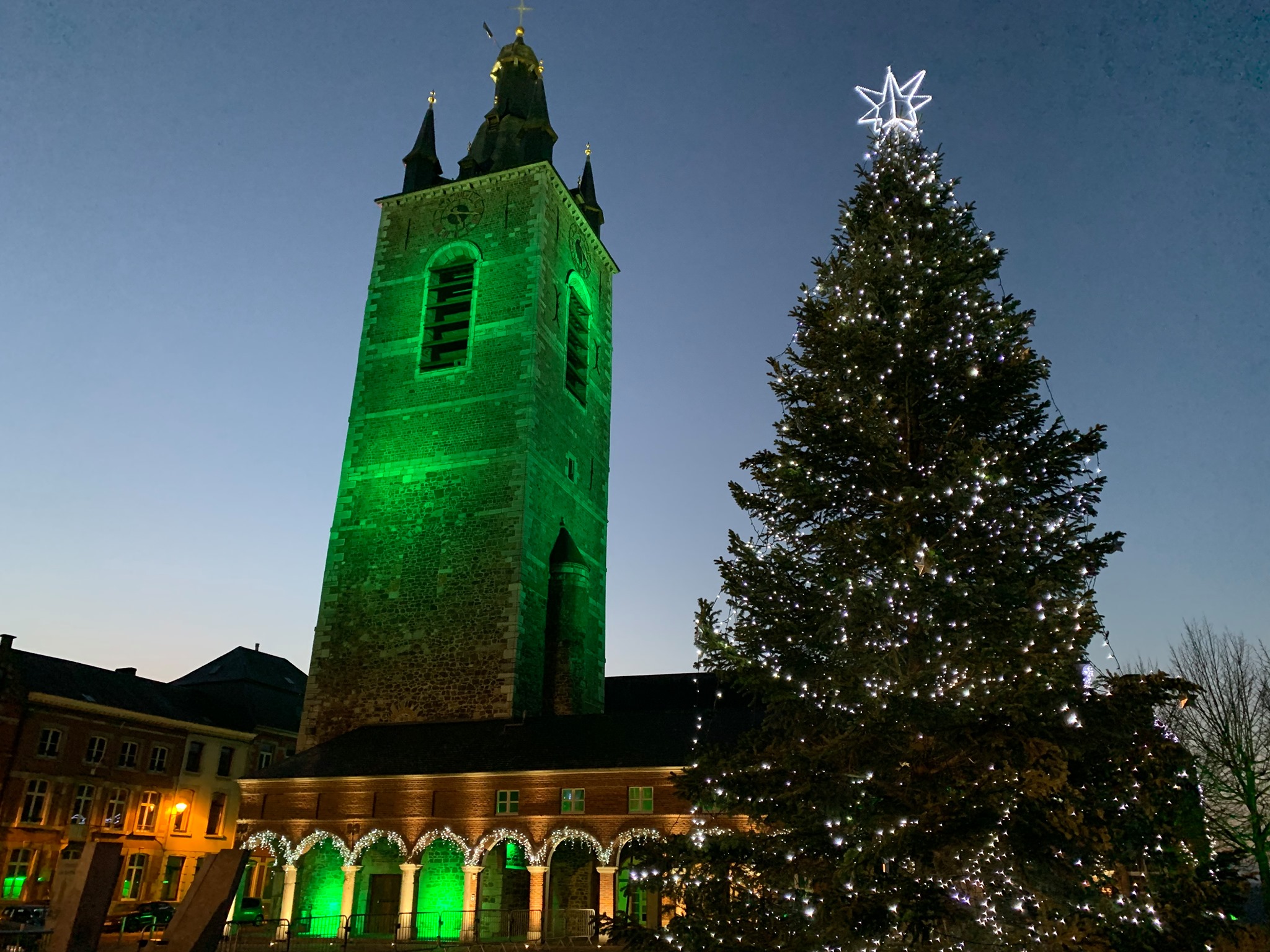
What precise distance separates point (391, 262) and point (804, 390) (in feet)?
77.8

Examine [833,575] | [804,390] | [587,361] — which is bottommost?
[833,575]

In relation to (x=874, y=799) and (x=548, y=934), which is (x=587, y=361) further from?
(x=874, y=799)

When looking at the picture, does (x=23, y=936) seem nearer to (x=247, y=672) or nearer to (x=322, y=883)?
(x=322, y=883)

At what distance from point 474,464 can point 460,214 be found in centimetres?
964

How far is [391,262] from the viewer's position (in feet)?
108

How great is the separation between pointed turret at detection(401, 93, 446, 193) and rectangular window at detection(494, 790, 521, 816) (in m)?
21.4

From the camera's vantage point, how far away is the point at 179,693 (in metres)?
38.1

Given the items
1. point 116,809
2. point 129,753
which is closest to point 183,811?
point 116,809

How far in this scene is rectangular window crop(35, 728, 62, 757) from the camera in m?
30.3

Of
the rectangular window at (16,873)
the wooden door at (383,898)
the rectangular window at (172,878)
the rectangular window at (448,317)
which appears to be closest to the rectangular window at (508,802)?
the wooden door at (383,898)

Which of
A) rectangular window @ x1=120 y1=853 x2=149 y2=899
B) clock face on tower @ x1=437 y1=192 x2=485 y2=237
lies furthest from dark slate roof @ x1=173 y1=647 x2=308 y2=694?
clock face on tower @ x1=437 y1=192 x2=485 y2=237

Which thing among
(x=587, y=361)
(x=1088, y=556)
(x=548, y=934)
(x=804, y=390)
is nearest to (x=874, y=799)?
(x=1088, y=556)

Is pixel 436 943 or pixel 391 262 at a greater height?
pixel 391 262

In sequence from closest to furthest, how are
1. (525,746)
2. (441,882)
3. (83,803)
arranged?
1. (525,746)
2. (441,882)
3. (83,803)
